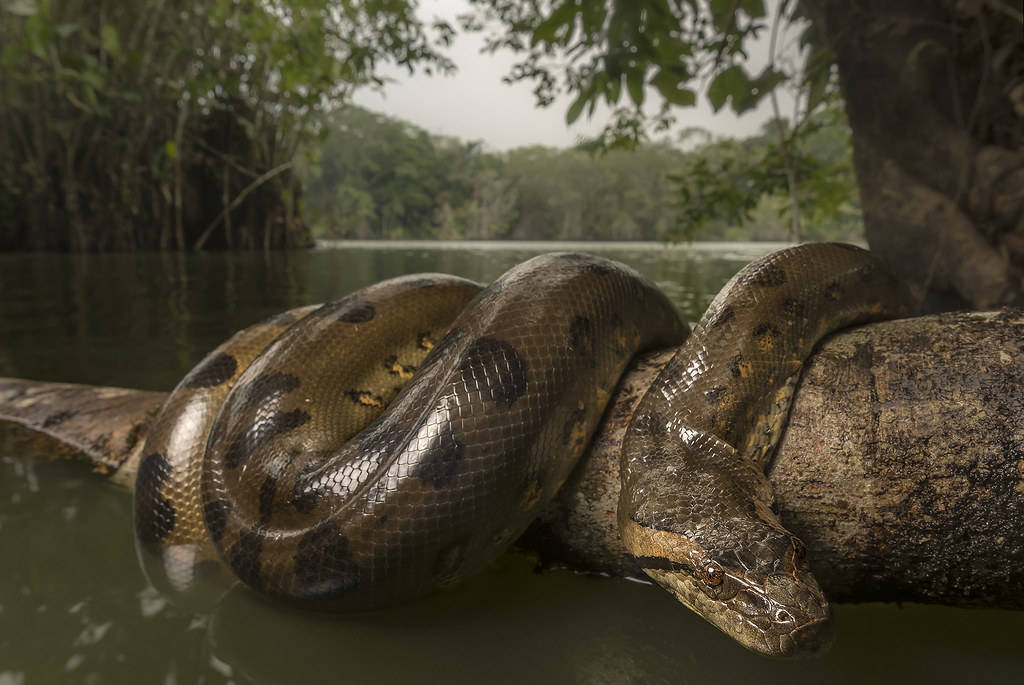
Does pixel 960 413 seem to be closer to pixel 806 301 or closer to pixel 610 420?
pixel 806 301

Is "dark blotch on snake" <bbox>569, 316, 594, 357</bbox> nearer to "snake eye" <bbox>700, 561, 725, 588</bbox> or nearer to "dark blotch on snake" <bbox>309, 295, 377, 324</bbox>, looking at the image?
"snake eye" <bbox>700, 561, 725, 588</bbox>

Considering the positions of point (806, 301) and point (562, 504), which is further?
point (806, 301)

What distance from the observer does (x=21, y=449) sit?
11.9 feet

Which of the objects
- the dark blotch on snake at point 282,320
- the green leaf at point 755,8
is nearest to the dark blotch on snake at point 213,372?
the dark blotch on snake at point 282,320

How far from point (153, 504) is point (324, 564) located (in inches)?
47.9

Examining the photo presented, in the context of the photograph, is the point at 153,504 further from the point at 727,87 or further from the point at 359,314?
the point at 727,87

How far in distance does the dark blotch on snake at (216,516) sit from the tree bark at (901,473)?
1139mm

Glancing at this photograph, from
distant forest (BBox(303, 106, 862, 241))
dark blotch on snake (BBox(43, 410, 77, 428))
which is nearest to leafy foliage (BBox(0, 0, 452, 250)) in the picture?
distant forest (BBox(303, 106, 862, 241))

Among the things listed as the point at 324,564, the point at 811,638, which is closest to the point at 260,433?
the point at 324,564

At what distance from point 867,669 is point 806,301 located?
1.32m

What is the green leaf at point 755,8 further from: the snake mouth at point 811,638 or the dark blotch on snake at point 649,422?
the snake mouth at point 811,638

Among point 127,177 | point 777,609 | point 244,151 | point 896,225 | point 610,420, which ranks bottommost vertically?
point 777,609

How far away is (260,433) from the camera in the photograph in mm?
2303

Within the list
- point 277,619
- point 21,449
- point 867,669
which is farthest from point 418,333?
point 21,449
